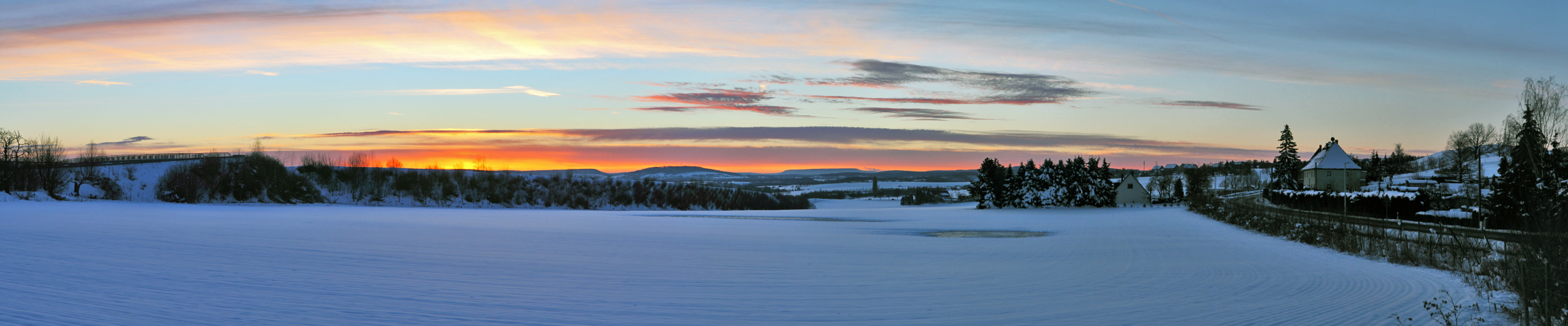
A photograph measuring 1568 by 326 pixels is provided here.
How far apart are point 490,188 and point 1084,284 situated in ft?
226

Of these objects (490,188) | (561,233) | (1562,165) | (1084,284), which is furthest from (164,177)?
(1562,165)

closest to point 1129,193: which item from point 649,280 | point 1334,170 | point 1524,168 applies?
point 1334,170

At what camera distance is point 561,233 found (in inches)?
892

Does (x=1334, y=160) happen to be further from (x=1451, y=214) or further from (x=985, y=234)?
(x=985, y=234)

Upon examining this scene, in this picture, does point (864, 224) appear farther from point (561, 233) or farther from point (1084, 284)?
point (1084, 284)

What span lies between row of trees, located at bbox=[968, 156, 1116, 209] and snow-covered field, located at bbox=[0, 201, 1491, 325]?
41.7 meters

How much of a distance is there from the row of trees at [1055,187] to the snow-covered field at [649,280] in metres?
41.7

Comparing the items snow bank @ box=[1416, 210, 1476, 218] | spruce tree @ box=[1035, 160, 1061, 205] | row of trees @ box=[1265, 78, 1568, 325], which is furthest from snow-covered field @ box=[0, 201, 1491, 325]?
spruce tree @ box=[1035, 160, 1061, 205]

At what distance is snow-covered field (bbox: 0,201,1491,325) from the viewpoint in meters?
8.70

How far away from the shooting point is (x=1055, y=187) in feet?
207

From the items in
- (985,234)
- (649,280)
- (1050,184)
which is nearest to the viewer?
(649,280)

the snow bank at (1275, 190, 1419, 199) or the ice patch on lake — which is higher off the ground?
the snow bank at (1275, 190, 1419, 199)

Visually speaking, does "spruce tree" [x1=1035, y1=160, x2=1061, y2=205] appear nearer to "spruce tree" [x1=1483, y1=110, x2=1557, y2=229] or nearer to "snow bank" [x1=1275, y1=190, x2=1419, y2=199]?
"snow bank" [x1=1275, y1=190, x2=1419, y2=199]

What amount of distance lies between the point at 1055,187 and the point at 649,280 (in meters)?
56.5
